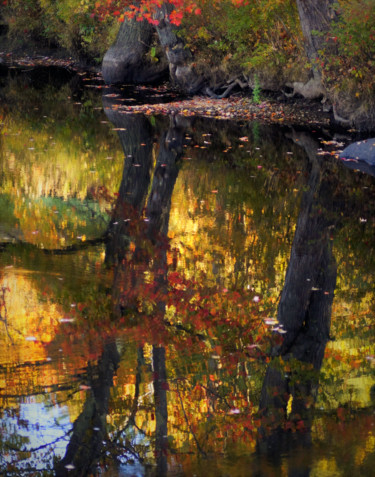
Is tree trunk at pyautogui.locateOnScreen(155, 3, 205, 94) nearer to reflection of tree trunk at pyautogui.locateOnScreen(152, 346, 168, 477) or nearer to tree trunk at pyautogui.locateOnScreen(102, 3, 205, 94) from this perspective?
tree trunk at pyautogui.locateOnScreen(102, 3, 205, 94)

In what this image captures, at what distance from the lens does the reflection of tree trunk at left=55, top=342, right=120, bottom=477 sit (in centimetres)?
462

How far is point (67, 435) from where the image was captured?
489 cm

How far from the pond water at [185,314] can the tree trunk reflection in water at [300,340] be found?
0.02 metres

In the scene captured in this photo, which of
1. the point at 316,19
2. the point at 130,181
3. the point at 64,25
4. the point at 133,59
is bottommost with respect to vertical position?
the point at 130,181

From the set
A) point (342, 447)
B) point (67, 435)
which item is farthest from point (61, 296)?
point (342, 447)

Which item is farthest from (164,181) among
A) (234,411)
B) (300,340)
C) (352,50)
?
(234,411)

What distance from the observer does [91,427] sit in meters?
4.99

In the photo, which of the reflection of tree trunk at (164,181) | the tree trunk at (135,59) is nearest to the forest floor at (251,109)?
the reflection of tree trunk at (164,181)

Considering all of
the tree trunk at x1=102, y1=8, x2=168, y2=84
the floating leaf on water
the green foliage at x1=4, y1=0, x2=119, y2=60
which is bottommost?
the floating leaf on water

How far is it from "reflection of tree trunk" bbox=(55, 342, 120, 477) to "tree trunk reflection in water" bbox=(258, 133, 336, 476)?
3.35ft

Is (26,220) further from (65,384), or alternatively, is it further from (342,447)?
(342,447)

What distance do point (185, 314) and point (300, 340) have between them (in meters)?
1.09

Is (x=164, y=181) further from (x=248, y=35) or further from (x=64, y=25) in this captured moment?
(x=64, y=25)

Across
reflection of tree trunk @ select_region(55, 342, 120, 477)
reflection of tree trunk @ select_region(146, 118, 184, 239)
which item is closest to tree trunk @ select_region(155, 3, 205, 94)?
reflection of tree trunk @ select_region(146, 118, 184, 239)
